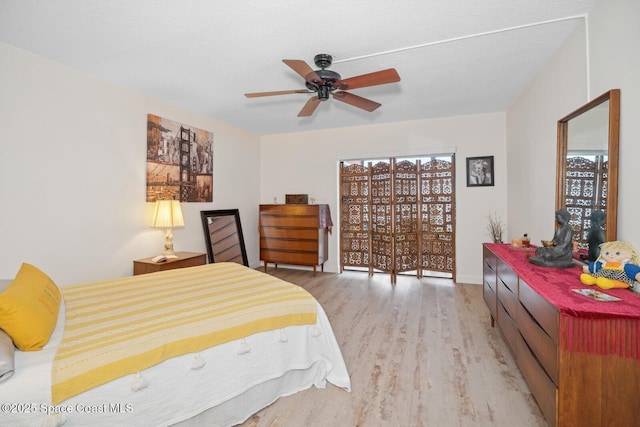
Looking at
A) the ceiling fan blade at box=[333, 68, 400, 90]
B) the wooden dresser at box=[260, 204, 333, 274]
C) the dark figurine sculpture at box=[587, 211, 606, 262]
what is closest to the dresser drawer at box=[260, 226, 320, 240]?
the wooden dresser at box=[260, 204, 333, 274]

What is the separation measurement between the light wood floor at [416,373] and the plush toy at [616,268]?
0.87 metres

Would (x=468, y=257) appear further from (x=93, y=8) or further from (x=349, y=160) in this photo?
(x=93, y=8)

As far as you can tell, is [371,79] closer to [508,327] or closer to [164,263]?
[508,327]

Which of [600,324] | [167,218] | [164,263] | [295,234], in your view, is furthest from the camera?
[295,234]

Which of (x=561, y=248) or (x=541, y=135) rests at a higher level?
(x=541, y=135)

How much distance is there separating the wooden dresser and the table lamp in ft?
6.01

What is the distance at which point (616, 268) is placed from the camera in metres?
1.56

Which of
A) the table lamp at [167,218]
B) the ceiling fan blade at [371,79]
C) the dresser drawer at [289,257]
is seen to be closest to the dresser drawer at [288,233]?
the dresser drawer at [289,257]

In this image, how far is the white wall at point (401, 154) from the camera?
439cm

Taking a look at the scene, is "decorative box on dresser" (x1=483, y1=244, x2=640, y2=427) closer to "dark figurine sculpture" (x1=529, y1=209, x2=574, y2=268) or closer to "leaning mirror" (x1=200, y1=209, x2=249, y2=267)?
"dark figurine sculpture" (x1=529, y1=209, x2=574, y2=268)

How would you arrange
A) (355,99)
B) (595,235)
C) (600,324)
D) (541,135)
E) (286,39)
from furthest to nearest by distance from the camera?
(541,135) → (355,99) → (286,39) → (595,235) → (600,324)

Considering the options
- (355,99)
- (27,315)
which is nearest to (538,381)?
(355,99)

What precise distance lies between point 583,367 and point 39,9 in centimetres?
377

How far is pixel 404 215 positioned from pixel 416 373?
9.72 feet
